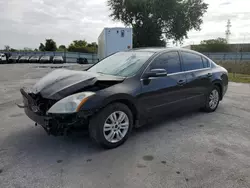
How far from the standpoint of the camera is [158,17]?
27328 mm

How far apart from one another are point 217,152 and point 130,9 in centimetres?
2768

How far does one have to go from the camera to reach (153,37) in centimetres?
2853

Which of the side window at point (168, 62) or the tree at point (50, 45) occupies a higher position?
the tree at point (50, 45)

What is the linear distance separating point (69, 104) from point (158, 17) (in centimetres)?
2742

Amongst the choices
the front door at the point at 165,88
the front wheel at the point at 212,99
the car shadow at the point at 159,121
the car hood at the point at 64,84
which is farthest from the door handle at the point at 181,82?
the car hood at the point at 64,84

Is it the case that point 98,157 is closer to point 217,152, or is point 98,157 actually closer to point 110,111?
point 110,111

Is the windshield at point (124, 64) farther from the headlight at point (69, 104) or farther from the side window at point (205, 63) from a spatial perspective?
the side window at point (205, 63)

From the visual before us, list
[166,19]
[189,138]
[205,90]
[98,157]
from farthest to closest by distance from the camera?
[166,19], [205,90], [189,138], [98,157]

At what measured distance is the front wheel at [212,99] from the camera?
4.80m

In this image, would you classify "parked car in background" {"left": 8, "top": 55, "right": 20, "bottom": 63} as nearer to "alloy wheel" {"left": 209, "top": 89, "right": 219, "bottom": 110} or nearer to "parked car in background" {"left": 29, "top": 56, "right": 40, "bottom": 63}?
"parked car in background" {"left": 29, "top": 56, "right": 40, "bottom": 63}

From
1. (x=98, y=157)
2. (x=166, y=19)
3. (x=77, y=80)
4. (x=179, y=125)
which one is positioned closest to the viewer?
(x=98, y=157)

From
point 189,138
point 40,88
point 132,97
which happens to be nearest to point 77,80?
point 40,88

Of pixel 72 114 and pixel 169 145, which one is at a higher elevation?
pixel 72 114

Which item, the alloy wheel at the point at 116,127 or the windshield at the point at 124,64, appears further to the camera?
the windshield at the point at 124,64
